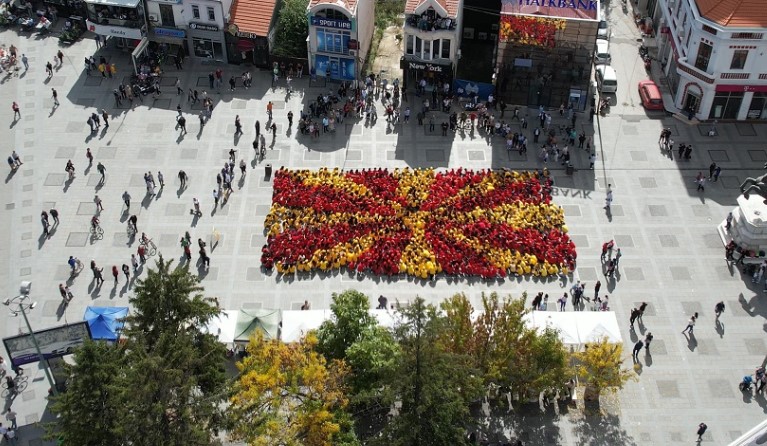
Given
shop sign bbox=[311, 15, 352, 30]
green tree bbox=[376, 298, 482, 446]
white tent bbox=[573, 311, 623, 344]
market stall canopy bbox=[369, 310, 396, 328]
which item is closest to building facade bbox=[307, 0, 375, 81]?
shop sign bbox=[311, 15, 352, 30]

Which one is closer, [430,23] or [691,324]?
[691,324]

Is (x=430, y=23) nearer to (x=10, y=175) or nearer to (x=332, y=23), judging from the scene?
(x=332, y=23)

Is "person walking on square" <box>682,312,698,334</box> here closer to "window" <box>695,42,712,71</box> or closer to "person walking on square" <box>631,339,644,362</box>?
"person walking on square" <box>631,339,644,362</box>

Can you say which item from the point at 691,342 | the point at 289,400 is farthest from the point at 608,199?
the point at 289,400

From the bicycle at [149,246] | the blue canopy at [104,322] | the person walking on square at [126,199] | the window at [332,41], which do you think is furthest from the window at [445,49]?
the blue canopy at [104,322]

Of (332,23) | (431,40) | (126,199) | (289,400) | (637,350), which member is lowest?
(289,400)

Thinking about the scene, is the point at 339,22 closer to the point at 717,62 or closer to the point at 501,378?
the point at 717,62

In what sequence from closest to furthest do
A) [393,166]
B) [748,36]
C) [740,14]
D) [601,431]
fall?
[601,431] < [748,36] < [740,14] < [393,166]
